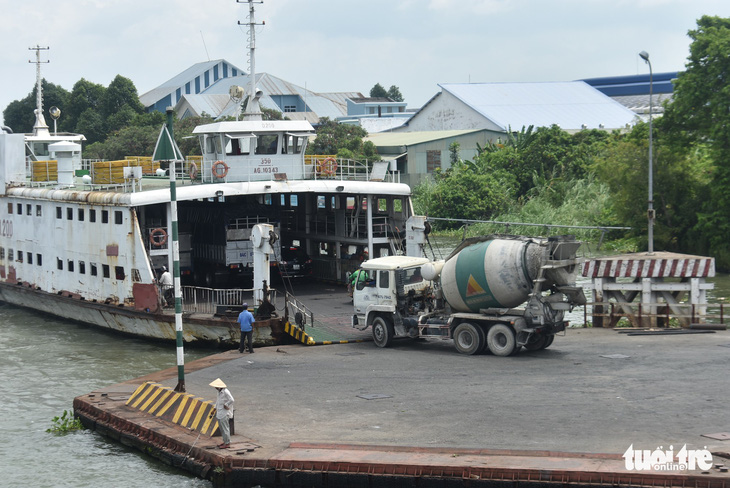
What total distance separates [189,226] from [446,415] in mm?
19453

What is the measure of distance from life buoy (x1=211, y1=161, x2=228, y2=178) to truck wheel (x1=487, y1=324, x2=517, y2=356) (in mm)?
11535

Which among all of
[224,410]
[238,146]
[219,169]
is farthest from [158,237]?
[224,410]

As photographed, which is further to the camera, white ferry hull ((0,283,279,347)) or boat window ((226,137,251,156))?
boat window ((226,137,251,156))

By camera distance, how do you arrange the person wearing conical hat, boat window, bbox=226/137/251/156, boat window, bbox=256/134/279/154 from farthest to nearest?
1. boat window, bbox=256/134/279/154
2. boat window, bbox=226/137/251/156
3. the person wearing conical hat

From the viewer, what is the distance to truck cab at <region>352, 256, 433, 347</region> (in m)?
25.6

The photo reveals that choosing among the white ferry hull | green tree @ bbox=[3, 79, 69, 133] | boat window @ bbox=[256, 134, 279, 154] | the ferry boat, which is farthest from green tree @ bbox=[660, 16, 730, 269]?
green tree @ bbox=[3, 79, 69, 133]

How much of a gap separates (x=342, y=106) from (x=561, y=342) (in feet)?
381

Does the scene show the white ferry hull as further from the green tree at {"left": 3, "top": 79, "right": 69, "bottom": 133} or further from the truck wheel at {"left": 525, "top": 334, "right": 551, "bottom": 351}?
the green tree at {"left": 3, "top": 79, "right": 69, "bottom": 133}

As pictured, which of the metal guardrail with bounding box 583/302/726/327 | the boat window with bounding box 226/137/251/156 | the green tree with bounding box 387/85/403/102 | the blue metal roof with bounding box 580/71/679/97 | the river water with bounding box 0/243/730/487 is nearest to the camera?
the river water with bounding box 0/243/730/487

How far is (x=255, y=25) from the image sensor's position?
105ft

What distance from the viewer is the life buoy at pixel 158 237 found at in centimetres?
2944

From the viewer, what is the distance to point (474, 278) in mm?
23734

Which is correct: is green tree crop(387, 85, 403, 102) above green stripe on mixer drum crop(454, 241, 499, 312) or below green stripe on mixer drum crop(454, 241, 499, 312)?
above

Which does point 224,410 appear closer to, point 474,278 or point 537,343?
point 474,278
